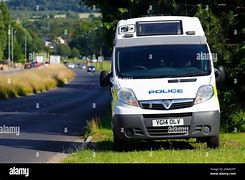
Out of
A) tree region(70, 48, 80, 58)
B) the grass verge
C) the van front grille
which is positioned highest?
the van front grille

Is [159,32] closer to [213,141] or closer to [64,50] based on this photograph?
[213,141]

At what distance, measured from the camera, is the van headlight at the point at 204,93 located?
484 inches

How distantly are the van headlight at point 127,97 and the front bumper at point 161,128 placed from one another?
27cm

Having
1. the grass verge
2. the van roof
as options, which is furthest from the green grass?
the grass verge

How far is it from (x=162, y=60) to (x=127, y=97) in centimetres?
123

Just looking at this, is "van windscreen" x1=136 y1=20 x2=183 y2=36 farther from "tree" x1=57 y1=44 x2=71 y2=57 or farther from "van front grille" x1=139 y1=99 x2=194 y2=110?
"tree" x1=57 y1=44 x2=71 y2=57

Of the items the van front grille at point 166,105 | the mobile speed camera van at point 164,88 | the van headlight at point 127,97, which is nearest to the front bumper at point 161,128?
the mobile speed camera van at point 164,88

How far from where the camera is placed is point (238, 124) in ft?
59.9

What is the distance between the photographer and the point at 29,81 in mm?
51938

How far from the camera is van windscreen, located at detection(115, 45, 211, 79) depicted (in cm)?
1280

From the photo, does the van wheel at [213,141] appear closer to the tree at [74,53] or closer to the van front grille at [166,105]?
the van front grille at [166,105]

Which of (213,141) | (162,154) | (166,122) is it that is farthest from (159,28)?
(162,154)

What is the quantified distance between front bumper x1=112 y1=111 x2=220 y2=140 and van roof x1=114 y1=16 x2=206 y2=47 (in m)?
1.81
